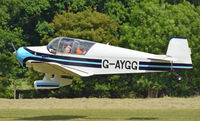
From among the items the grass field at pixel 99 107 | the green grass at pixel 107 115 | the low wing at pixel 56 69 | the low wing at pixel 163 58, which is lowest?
the grass field at pixel 99 107

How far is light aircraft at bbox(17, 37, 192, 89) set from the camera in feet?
73.2

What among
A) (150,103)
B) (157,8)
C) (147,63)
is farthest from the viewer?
(157,8)

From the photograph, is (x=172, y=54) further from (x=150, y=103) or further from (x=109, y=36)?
(x=109, y=36)

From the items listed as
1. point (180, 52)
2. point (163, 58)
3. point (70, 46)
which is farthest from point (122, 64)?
point (180, 52)

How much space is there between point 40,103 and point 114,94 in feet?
32.9

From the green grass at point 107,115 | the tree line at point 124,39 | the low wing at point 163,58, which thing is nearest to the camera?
the low wing at point 163,58

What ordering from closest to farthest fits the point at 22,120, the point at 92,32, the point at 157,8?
the point at 22,120
the point at 92,32
the point at 157,8

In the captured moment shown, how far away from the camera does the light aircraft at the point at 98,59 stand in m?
22.3

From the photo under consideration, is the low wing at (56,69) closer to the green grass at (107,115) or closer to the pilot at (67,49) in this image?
the pilot at (67,49)

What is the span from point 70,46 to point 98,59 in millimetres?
1374

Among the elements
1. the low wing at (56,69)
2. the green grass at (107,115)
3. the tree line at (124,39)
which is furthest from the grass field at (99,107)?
the low wing at (56,69)

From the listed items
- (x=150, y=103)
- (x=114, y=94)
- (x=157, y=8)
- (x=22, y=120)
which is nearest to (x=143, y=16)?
(x=157, y=8)

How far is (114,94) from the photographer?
4384cm

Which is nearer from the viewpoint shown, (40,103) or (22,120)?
(22,120)
